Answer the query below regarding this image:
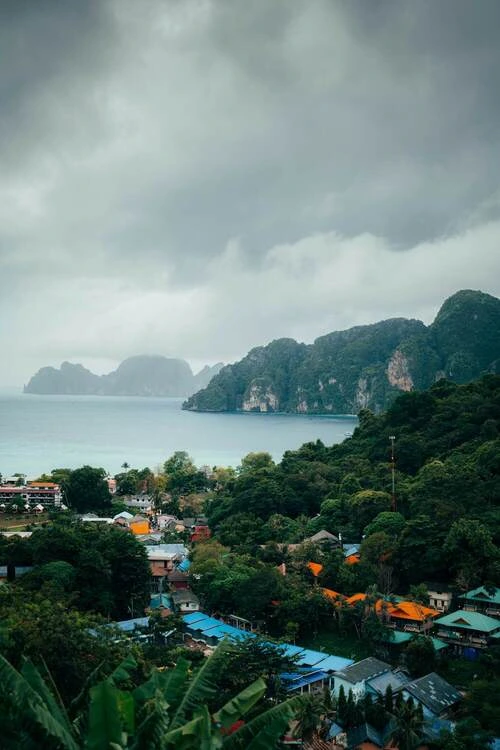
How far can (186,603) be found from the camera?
647 inches

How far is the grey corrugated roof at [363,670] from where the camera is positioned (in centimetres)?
1130

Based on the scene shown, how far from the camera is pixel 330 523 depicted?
74.0ft

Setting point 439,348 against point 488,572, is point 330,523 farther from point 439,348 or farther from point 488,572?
point 439,348

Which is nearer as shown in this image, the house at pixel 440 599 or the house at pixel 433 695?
the house at pixel 433 695

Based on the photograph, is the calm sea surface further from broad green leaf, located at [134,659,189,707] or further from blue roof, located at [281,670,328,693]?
broad green leaf, located at [134,659,189,707]

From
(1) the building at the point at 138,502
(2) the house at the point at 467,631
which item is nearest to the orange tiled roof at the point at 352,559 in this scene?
(2) the house at the point at 467,631

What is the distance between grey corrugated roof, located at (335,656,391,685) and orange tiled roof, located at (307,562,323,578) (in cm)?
520

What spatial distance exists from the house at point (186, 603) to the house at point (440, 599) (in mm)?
5969

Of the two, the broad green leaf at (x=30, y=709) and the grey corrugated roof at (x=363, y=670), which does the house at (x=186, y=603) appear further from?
the broad green leaf at (x=30, y=709)

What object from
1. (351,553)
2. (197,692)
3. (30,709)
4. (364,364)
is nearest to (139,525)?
(351,553)

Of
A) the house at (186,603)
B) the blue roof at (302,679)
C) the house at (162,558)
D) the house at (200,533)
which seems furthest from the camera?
the house at (200,533)

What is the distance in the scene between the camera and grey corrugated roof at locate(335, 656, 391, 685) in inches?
445

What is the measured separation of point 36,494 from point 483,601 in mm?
22462

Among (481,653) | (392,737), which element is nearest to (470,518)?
(481,653)
